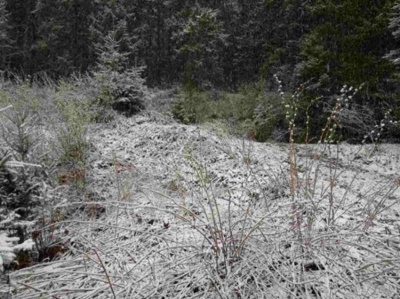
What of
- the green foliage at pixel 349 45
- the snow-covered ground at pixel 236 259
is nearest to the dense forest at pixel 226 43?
the green foliage at pixel 349 45

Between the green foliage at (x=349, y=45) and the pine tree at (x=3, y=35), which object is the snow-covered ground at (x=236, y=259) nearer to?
the green foliage at (x=349, y=45)

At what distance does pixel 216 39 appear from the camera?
14953mm

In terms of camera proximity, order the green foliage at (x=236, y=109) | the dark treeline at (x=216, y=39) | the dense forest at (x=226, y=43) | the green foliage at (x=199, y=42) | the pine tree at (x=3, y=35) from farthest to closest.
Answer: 1. the pine tree at (x=3, y=35)
2. the green foliage at (x=199, y=42)
3. the green foliage at (x=236, y=109)
4. the dark treeline at (x=216, y=39)
5. the dense forest at (x=226, y=43)

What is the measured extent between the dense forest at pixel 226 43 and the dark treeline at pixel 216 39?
0.03 meters

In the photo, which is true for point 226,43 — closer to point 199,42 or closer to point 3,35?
point 199,42

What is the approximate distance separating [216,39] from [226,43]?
2.03 ft

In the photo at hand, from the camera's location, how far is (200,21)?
1371cm

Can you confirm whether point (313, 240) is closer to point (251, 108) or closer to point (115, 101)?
point (115, 101)

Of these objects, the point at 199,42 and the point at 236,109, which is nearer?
the point at 236,109

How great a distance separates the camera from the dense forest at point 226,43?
8281 mm

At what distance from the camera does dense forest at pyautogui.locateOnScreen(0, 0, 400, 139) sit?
8281 millimetres

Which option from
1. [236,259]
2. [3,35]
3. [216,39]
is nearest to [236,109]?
[216,39]

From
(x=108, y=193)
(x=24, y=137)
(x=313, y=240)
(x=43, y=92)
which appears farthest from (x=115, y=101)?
(x=313, y=240)

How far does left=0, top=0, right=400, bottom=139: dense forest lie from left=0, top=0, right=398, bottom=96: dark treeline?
3 cm
